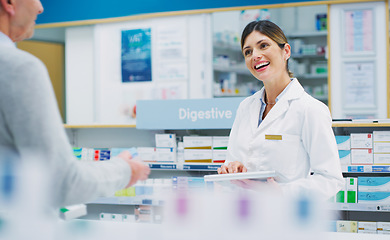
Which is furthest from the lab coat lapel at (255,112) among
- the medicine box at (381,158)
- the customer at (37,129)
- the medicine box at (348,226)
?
the medicine box at (348,226)

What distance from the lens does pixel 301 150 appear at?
170cm

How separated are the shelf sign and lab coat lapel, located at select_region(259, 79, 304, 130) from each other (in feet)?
4.57

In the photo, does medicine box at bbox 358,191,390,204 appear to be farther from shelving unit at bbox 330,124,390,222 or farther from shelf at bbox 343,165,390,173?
shelf at bbox 343,165,390,173

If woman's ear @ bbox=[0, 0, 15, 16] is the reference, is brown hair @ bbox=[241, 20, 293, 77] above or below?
above

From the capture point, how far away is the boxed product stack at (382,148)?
3.17 m

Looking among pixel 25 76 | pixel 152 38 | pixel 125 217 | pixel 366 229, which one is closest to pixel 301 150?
pixel 25 76

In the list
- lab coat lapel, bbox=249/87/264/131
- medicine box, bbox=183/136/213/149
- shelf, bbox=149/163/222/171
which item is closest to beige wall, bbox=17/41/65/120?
shelf, bbox=149/163/222/171

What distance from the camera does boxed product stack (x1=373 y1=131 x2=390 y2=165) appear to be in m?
3.17

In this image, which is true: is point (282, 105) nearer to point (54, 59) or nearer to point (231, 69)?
point (231, 69)

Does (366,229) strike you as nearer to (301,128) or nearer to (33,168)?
(301,128)

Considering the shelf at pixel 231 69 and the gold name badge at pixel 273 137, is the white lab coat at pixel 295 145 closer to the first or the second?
the gold name badge at pixel 273 137

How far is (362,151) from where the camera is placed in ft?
10.4

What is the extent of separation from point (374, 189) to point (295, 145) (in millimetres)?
1803

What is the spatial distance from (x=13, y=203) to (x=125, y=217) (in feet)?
10.3
